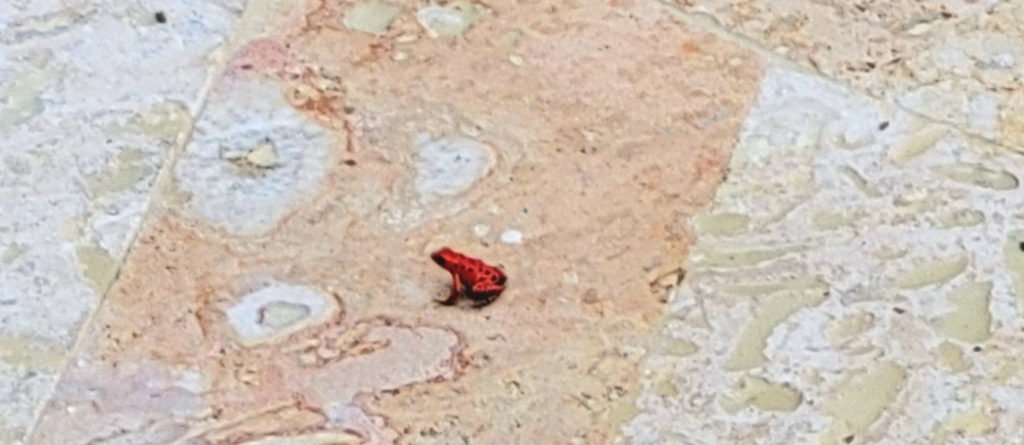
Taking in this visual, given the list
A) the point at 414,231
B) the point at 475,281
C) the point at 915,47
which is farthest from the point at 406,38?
the point at 915,47

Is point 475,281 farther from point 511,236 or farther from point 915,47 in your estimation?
point 915,47

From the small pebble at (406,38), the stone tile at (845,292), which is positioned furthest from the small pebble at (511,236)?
the small pebble at (406,38)

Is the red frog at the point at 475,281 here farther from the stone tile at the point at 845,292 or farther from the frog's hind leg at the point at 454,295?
the stone tile at the point at 845,292

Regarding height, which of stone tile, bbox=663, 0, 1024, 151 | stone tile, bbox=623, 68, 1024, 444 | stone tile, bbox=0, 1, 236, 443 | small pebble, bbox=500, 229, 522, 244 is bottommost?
stone tile, bbox=0, 1, 236, 443

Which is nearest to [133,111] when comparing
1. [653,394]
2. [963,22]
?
[653,394]

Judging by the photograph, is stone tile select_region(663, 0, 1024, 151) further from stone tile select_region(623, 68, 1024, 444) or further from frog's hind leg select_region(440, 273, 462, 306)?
frog's hind leg select_region(440, 273, 462, 306)

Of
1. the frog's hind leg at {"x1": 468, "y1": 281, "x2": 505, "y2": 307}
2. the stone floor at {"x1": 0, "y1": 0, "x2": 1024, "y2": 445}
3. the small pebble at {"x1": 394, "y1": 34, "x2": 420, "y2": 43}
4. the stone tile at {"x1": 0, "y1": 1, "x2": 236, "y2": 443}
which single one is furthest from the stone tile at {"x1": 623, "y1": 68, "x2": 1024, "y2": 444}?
the stone tile at {"x1": 0, "y1": 1, "x2": 236, "y2": 443}

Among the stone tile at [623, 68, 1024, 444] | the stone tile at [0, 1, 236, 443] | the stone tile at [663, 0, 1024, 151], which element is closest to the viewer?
→ the stone tile at [623, 68, 1024, 444]
